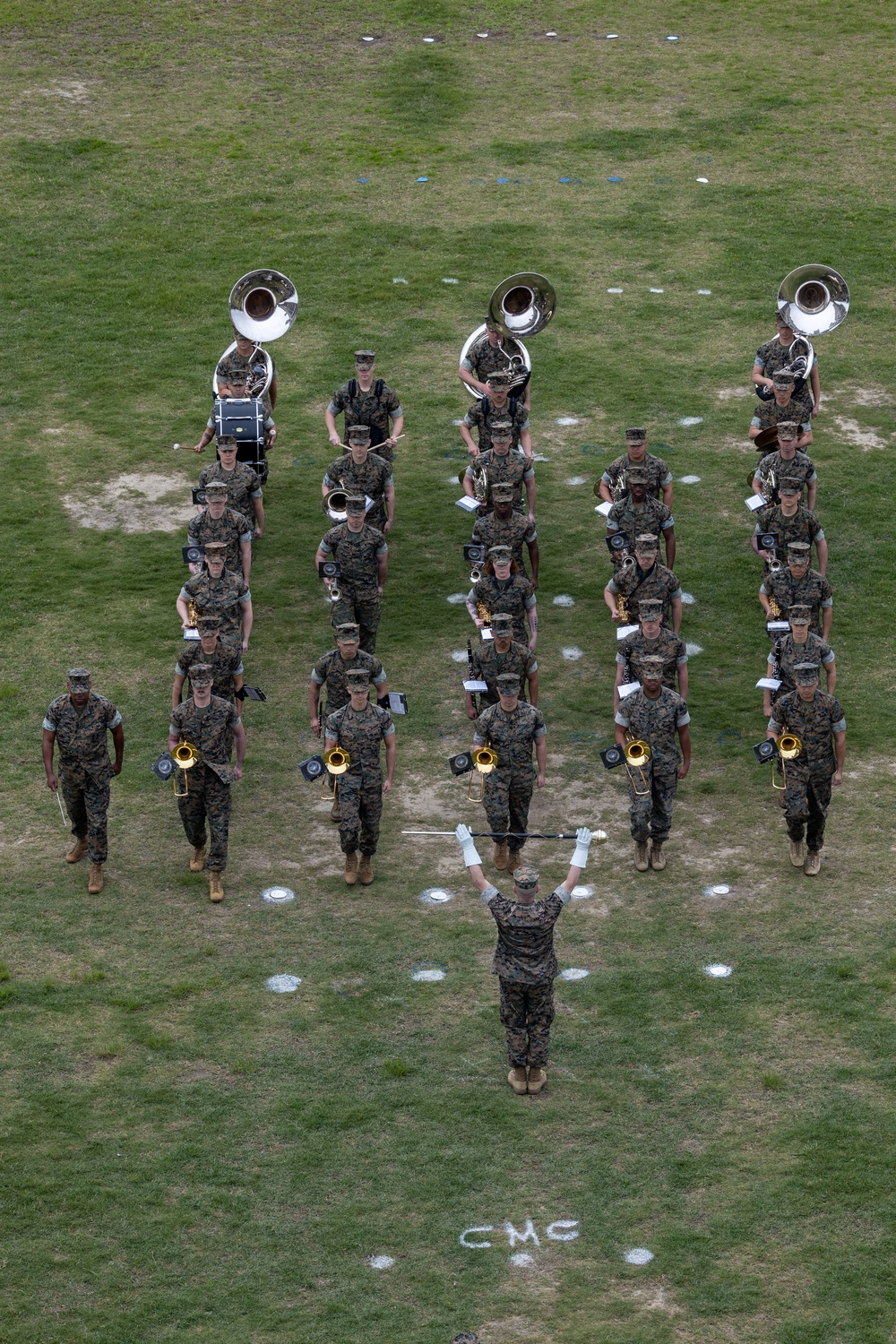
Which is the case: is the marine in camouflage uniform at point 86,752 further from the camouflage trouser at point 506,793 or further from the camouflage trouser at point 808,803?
the camouflage trouser at point 808,803

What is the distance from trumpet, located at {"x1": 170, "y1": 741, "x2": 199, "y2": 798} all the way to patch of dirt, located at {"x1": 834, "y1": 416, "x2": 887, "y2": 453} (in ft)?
35.9

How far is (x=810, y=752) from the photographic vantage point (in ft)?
51.0

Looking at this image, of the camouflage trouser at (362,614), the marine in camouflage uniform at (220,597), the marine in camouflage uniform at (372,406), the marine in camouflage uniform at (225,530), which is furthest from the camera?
the marine in camouflage uniform at (372,406)

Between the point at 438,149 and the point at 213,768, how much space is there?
18.7 meters

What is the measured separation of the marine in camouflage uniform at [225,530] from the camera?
1833 cm

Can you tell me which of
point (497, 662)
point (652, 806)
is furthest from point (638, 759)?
point (497, 662)

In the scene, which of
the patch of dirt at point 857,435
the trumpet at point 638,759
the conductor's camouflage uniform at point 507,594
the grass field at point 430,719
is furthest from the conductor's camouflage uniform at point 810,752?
the patch of dirt at point 857,435

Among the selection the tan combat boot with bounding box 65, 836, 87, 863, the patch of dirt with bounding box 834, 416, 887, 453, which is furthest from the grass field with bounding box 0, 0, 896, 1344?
the tan combat boot with bounding box 65, 836, 87, 863

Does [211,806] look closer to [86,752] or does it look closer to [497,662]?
[86,752]

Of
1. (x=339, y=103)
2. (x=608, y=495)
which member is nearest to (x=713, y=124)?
(x=339, y=103)

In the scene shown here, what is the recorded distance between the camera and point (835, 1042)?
1378 centimetres

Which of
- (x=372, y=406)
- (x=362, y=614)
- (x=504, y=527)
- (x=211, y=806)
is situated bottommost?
(x=211, y=806)

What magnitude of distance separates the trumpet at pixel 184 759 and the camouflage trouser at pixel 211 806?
0.04m

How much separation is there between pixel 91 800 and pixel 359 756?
2.18 metres
